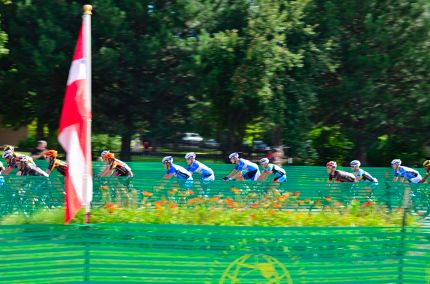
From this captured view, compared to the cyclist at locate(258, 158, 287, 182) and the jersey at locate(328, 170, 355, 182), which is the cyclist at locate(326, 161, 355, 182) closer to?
the jersey at locate(328, 170, 355, 182)

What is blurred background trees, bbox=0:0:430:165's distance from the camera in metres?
27.6

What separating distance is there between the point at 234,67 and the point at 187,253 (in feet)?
70.0

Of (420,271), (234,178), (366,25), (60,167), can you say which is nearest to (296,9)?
(366,25)

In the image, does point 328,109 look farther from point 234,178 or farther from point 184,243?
point 184,243

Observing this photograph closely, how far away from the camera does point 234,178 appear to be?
17.4 meters

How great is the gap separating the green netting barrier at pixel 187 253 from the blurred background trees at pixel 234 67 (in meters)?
19.8

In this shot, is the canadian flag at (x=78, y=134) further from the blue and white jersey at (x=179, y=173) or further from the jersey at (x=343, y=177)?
the jersey at (x=343, y=177)

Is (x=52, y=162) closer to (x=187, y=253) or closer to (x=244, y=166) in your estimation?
Answer: (x=244, y=166)

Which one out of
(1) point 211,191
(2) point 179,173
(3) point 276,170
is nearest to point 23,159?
(2) point 179,173

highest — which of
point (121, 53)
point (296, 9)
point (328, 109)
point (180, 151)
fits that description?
point (296, 9)

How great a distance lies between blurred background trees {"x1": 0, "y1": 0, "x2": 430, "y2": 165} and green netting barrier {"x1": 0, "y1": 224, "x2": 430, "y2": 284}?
19781mm

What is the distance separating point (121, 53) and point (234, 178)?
1212cm

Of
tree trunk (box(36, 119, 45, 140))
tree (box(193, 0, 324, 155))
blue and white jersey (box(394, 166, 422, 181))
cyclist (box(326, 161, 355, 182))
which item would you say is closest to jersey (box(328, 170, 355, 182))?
cyclist (box(326, 161, 355, 182))

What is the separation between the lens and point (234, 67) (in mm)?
28109
